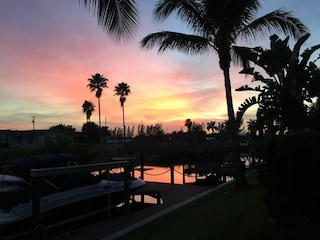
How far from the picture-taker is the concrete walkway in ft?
32.8

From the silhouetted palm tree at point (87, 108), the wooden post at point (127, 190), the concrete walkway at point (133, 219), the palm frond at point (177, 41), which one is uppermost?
the silhouetted palm tree at point (87, 108)

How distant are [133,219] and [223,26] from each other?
7849mm

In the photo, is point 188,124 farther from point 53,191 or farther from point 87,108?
point 53,191

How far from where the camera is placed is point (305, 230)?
18.3 ft

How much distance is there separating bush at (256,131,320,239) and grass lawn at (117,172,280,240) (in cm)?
88

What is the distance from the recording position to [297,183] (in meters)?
5.59

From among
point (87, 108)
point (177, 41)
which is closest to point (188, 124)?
point (87, 108)

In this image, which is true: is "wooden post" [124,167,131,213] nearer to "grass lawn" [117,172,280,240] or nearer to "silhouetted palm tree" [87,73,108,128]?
"grass lawn" [117,172,280,240]

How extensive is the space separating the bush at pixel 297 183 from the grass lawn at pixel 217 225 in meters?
0.88

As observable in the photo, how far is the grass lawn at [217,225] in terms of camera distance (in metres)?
7.16

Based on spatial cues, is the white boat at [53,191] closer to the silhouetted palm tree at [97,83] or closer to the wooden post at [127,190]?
the wooden post at [127,190]

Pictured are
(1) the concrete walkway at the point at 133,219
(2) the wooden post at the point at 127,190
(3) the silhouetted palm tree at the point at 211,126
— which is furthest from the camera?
(3) the silhouetted palm tree at the point at 211,126

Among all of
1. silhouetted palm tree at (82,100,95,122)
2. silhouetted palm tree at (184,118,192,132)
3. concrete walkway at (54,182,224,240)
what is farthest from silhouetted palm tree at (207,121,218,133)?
concrete walkway at (54,182,224,240)

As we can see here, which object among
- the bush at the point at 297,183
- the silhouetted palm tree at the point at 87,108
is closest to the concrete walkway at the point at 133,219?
the bush at the point at 297,183
